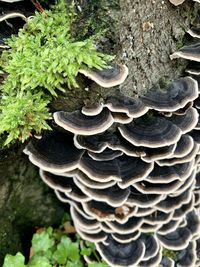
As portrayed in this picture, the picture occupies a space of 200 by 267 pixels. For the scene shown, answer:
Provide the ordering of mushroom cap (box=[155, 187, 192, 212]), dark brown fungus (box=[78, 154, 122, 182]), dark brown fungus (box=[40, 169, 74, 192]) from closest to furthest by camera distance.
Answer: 1. dark brown fungus (box=[78, 154, 122, 182])
2. dark brown fungus (box=[40, 169, 74, 192])
3. mushroom cap (box=[155, 187, 192, 212])

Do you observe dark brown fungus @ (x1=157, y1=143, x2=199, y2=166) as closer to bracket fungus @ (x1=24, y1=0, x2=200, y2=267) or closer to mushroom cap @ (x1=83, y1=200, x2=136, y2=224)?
bracket fungus @ (x1=24, y1=0, x2=200, y2=267)

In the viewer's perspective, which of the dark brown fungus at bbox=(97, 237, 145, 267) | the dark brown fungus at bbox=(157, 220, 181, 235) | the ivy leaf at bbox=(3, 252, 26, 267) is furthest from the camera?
the dark brown fungus at bbox=(157, 220, 181, 235)

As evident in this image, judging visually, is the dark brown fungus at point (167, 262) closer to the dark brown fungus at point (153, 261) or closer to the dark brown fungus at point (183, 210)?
the dark brown fungus at point (153, 261)

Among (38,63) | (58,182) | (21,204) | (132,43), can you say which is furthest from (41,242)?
(132,43)

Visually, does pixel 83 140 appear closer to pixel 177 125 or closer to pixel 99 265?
pixel 177 125

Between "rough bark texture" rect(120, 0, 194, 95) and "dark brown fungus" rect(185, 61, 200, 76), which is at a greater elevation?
"rough bark texture" rect(120, 0, 194, 95)

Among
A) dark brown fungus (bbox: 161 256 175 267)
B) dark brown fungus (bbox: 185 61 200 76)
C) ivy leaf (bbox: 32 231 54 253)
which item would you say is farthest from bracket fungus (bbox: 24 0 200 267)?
ivy leaf (bbox: 32 231 54 253)

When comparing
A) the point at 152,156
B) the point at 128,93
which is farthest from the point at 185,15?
the point at 152,156
